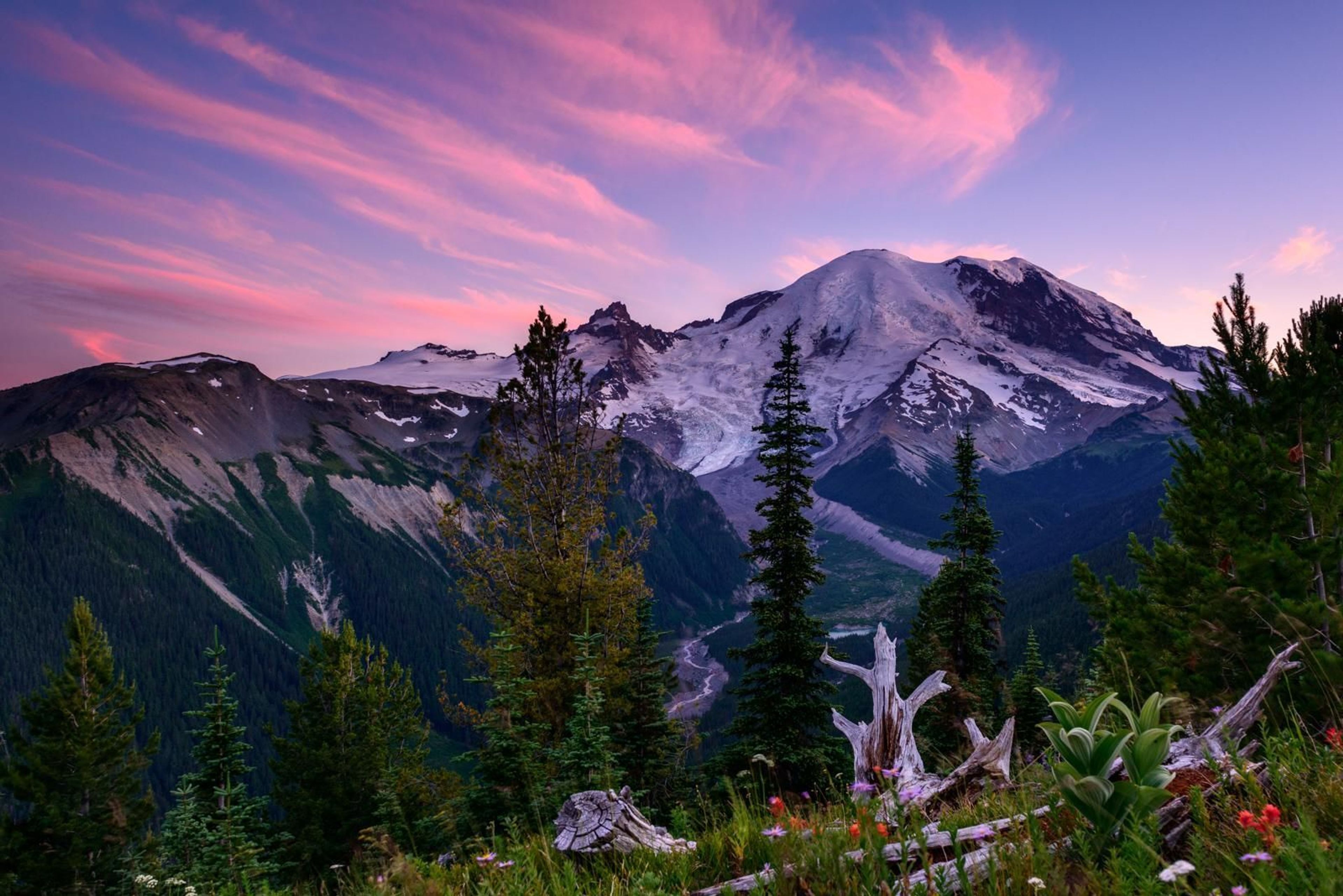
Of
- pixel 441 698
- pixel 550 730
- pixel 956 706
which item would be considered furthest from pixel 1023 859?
pixel 956 706

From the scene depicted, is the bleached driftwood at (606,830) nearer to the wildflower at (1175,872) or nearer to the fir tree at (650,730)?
the wildflower at (1175,872)

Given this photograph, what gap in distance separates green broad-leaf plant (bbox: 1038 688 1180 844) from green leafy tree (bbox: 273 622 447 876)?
30078mm

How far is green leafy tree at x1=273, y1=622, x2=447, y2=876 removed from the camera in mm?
29859

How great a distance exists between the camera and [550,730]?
1367cm

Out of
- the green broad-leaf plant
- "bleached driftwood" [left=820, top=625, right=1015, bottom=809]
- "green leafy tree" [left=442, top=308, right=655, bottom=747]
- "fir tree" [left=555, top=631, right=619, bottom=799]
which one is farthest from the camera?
"green leafy tree" [left=442, top=308, right=655, bottom=747]

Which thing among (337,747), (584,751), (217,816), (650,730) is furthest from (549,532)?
(337,747)

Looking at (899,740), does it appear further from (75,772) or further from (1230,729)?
(75,772)

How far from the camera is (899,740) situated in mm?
6523

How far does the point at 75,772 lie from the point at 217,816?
63.5 feet

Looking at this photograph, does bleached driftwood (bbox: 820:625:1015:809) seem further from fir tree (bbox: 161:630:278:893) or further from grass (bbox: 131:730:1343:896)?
fir tree (bbox: 161:630:278:893)

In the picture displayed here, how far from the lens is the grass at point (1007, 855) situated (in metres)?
2.23

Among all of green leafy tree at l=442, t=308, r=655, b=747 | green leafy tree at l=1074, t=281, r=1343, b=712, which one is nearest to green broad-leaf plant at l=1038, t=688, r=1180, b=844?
green leafy tree at l=1074, t=281, r=1343, b=712

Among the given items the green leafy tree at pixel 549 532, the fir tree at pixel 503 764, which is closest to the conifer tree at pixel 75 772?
the green leafy tree at pixel 549 532

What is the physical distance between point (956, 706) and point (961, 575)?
5.66 metres
